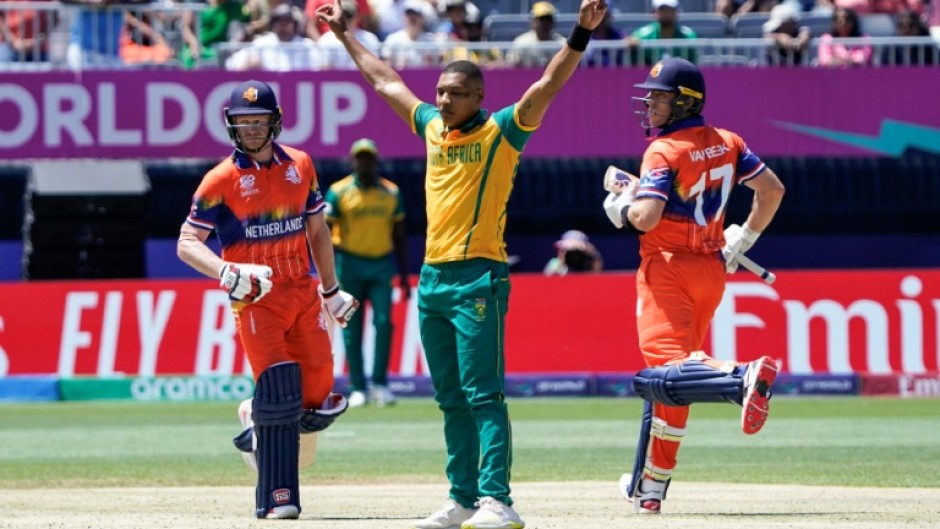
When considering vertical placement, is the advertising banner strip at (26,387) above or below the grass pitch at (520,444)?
below

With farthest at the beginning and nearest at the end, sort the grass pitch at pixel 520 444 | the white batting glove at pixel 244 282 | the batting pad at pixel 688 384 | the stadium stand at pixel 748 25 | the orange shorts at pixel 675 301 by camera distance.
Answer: the stadium stand at pixel 748 25
the grass pitch at pixel 520 444
the orange shorts at pixel 675 301
the white batting glove at pixel 244 282
the batting pad at pixel 688 384

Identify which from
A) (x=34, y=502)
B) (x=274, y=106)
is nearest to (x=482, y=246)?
(x=274, y=106)

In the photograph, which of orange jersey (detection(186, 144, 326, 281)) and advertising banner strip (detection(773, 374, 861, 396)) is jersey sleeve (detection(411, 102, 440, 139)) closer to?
orange jersey (detection(186, 144, 326, 281))

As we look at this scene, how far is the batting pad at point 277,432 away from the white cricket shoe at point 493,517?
1.28m

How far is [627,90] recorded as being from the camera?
20250mm

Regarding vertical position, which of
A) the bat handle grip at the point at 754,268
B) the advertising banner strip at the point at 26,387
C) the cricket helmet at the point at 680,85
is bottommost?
the advertising banner strip at the point at 26,387

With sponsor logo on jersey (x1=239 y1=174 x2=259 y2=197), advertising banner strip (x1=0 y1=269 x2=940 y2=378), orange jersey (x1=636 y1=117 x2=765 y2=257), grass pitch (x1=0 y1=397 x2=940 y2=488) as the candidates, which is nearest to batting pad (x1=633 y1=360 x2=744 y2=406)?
orange jersey (x1=636 y1=117 x2=765 y2=257)

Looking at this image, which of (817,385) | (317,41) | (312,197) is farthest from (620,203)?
(317,41)

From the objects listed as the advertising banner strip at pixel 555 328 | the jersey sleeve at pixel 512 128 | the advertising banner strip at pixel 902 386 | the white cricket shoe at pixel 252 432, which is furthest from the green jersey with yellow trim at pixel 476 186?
the advertising banner strip at pixel 902 386

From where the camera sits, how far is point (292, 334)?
8.92 m

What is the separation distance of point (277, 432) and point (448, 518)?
45.2 inches

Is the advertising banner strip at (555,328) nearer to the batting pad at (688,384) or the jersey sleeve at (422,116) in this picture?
the batting pad at (688,384)

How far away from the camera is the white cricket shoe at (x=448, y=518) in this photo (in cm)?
793

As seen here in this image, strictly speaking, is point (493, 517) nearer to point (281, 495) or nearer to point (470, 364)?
point (470, 364)
